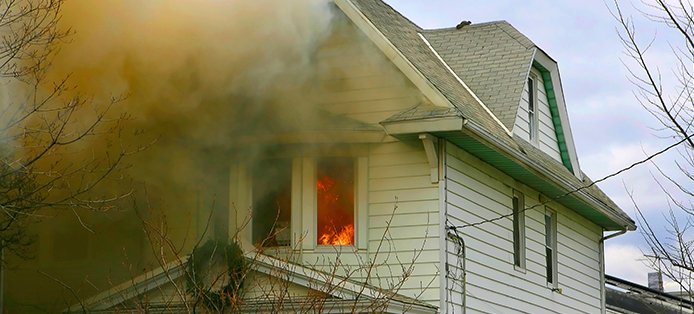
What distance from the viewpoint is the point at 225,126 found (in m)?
16.1

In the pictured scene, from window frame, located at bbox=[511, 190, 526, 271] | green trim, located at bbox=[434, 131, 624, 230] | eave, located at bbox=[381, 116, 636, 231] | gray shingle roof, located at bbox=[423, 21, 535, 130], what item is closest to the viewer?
eave, located at bbox=[381, 116, 636, 231]

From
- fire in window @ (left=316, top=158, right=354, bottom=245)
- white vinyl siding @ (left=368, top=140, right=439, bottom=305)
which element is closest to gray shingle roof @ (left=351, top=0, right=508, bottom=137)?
white vinyl siding @ (left=368, top=140, right=439, bottom=305)

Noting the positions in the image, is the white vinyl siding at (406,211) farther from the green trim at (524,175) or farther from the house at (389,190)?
the green trim at (524,175)

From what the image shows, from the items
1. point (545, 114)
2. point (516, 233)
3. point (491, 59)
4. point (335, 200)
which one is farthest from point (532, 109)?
Answer: point (335, 200)

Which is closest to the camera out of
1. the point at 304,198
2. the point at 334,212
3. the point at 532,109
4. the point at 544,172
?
the point at 304,198

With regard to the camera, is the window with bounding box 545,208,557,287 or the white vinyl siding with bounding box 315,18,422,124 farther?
the window with bounding box 545,208,557,287

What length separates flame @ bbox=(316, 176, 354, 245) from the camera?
52.3ft

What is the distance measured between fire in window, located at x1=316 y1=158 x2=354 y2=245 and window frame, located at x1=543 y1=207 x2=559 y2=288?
3.97m

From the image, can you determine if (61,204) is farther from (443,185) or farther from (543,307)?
(543,307)

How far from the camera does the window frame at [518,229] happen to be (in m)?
17.6

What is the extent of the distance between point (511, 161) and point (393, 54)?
2.31m

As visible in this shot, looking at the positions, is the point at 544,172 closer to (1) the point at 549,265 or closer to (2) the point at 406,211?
(1) the point at 549,265

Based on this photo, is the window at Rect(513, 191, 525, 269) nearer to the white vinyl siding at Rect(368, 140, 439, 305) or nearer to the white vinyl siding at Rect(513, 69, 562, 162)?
the white vinyl siding at Rect(513, 69, 562, 162)

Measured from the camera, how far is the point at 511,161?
54.3ft
